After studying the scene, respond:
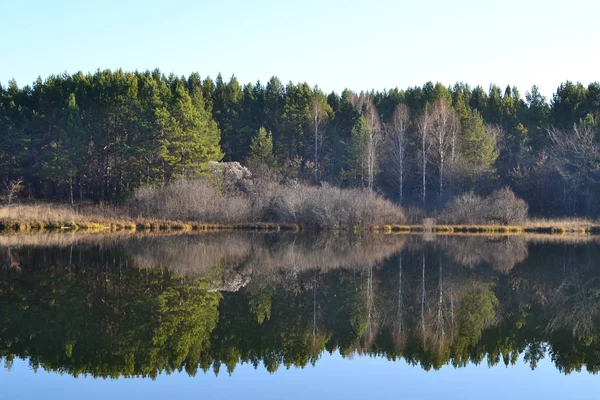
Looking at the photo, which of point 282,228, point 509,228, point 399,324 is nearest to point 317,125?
point 282,228

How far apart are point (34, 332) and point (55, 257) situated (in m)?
13.3

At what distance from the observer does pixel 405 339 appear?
12.9 metres

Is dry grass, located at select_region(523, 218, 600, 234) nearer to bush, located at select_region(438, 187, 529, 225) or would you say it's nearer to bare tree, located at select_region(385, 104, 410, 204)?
bush, located at select_region(438, 187, 529, 225)

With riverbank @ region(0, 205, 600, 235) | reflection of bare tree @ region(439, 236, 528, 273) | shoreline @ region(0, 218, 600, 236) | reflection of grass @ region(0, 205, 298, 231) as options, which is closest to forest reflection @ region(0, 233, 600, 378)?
reflection of bare tree @ region(439, 236, 528, 273)

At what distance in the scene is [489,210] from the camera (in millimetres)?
Answer: 49656

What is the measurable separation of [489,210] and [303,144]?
23.3 metres

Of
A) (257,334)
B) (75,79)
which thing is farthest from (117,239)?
(75,79)

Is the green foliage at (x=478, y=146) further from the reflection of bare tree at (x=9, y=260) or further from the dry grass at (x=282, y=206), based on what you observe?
the reflection of bare tree at (x=9, y=260)

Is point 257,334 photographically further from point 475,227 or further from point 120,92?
point 120,92

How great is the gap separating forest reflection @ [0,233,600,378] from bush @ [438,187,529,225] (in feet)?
67.5

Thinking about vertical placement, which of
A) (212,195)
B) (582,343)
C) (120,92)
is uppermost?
(120,92)

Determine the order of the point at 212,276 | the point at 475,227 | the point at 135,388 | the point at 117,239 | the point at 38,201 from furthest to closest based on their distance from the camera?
the point at 38,201 → the point at 475,227 → the point at 117,239 → the point at 212,276 → the point at 135,388

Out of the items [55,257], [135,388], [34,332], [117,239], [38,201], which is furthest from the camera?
[38,201]

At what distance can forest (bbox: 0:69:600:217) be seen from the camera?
53875 mm
